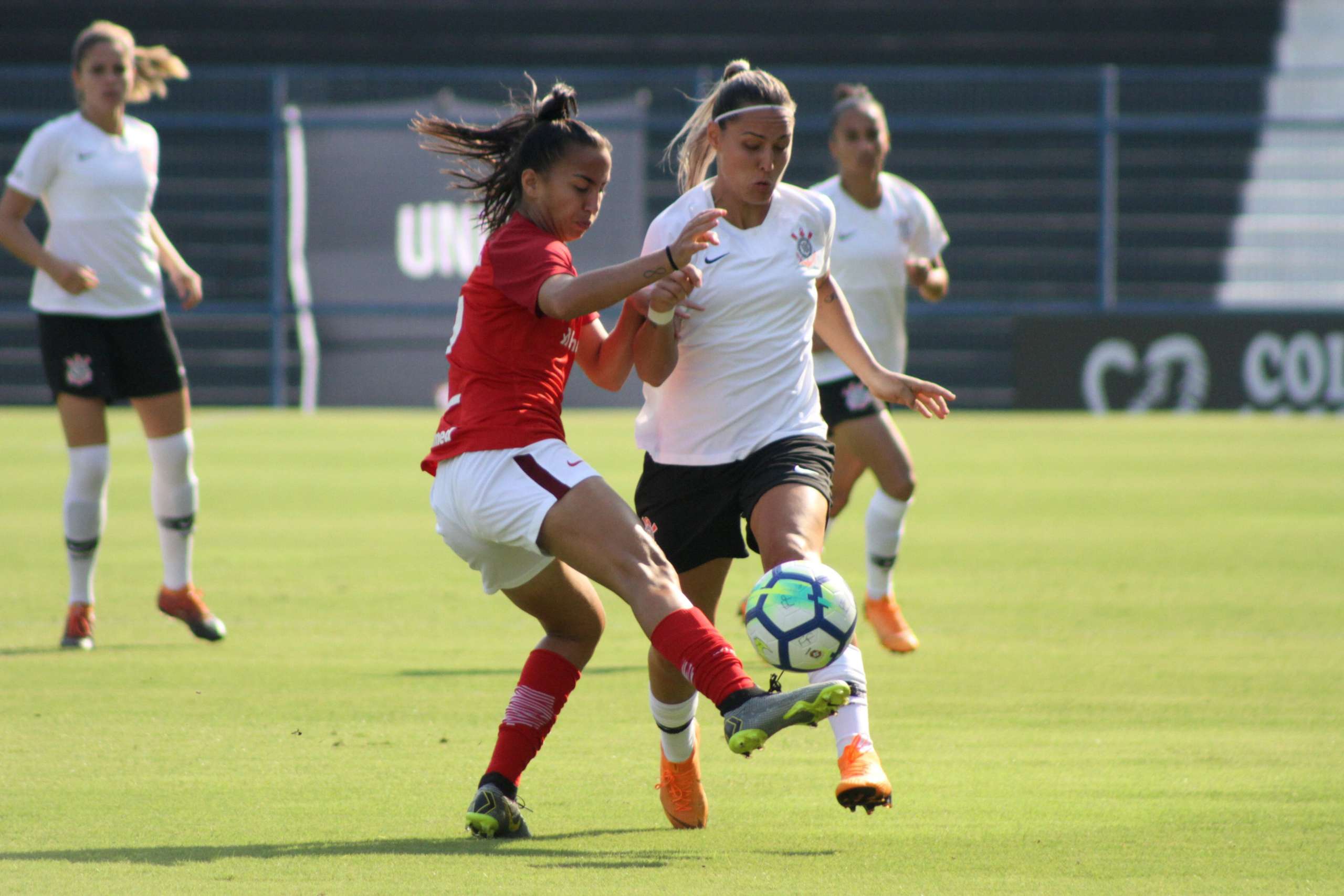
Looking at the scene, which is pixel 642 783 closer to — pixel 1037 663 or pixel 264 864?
pixel 264 864

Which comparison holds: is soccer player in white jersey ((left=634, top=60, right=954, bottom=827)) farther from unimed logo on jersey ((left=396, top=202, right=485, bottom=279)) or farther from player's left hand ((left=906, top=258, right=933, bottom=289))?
unimed logo on jersey ((left=396, top=202, right=485, bottom=279))

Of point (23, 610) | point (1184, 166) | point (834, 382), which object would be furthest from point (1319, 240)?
point (23, 610)

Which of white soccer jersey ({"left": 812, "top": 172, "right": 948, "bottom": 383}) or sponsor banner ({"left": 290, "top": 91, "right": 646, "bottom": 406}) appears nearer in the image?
white soccer jersey ({"left": 812, "top": 172, "right": 948, "bottom": 383})

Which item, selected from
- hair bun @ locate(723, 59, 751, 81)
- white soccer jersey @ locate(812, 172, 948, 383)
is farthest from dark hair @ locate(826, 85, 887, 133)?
hair bun @ locate(723, 59, 751, 81)

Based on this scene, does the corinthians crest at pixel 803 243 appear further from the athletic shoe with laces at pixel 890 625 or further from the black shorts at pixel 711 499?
the athletic shoe with laces at pixel 890 625

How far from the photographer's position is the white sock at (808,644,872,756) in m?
4.15

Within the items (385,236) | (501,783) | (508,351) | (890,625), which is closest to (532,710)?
(501,783)

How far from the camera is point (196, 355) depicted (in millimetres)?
20203

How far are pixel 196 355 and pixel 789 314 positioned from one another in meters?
16.5

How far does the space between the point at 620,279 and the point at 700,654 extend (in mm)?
880

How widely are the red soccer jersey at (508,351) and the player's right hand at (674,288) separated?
0.69 feet

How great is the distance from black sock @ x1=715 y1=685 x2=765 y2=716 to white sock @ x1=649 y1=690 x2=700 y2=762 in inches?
25.3

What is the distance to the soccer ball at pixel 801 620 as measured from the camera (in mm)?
4109

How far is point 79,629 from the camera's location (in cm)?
687
